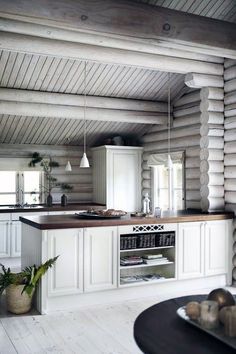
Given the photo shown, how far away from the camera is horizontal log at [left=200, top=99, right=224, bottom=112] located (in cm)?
A: 612

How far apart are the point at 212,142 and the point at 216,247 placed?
61.8 inches

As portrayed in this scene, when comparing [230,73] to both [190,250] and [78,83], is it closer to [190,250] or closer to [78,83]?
[78,83]

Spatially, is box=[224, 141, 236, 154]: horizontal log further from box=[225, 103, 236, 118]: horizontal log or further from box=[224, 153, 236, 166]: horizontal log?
box=[225, 103, 236, 118]: horizontal log

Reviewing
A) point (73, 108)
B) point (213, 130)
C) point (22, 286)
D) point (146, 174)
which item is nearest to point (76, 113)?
point (73, 108)

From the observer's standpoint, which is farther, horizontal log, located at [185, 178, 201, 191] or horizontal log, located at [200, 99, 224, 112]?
horizontal log, located at [185, 178, 201, 191]

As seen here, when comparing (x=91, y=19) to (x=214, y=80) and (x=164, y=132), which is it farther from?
(x=164, y=132)

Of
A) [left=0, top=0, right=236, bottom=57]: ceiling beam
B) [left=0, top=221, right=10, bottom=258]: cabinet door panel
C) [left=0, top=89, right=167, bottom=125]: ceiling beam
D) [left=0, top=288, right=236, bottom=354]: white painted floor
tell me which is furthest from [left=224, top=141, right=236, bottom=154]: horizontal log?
[left=0, top=221, right=10, bottom=258]: cabinet door panel

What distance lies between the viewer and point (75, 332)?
163 inches

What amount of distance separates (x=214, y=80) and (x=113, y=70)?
164 cm

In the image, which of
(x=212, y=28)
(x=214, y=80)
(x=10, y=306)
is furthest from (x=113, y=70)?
(x=10, y=306)

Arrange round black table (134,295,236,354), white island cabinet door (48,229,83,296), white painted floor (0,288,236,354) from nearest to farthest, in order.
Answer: round black table (134,295,236,354) < white painted floor (0,288,236,354) < white island cabinet door (48,229,83,296)

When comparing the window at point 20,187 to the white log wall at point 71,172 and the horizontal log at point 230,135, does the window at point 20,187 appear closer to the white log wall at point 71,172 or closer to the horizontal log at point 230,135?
the white log wall at point 71,172

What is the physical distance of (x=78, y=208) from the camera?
7953 millimetres

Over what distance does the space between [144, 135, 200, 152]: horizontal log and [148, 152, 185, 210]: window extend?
0.50 ft
